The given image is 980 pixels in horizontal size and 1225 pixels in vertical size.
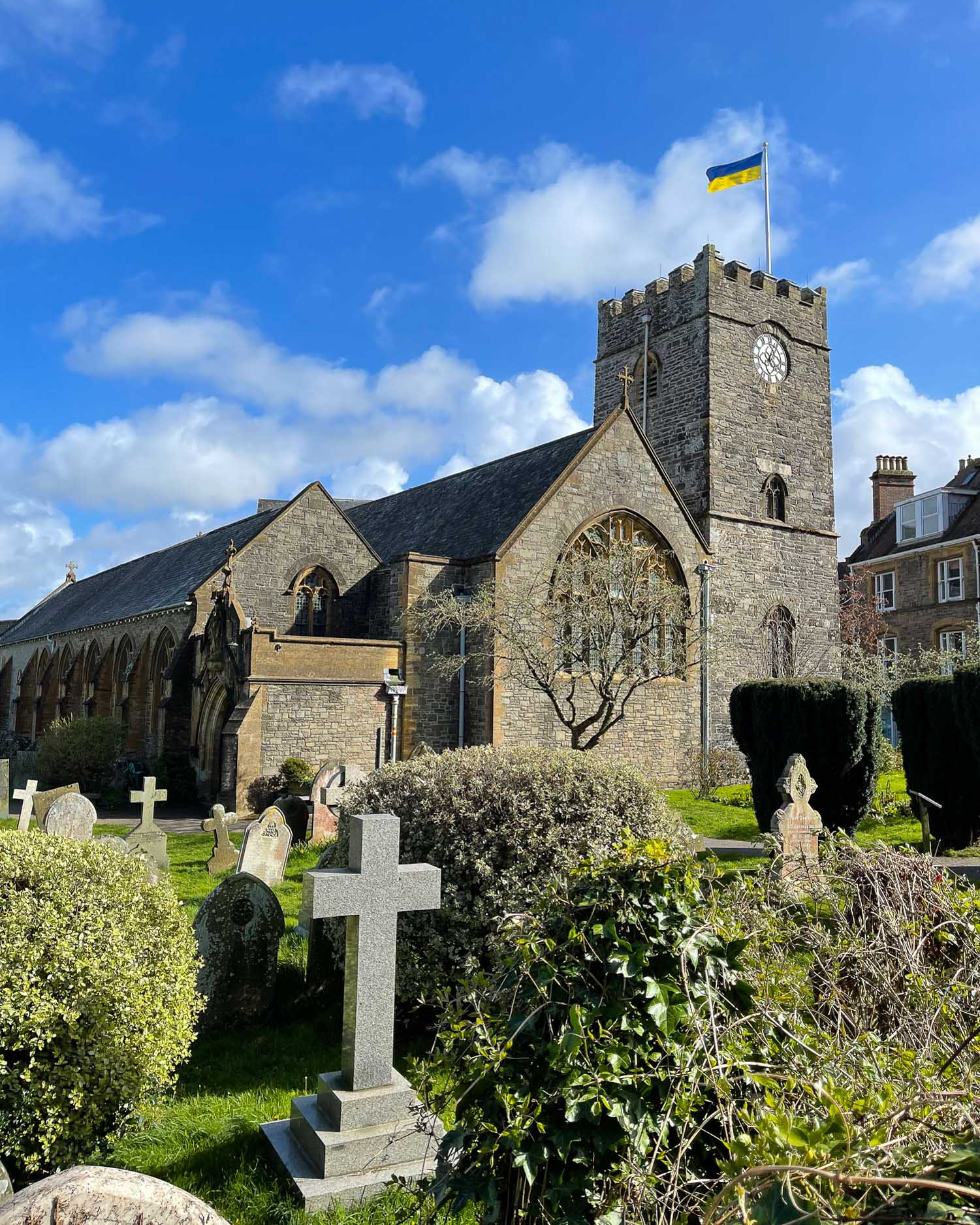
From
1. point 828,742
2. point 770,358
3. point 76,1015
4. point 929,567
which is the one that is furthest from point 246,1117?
point 929,567

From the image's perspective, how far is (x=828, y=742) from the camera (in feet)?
46.9

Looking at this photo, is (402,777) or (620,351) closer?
(402,777)

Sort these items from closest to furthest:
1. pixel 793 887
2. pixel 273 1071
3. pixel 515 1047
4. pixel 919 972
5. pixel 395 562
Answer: pixel 515 1047
pixel 919 972
pixel 793 887
pixel 273 1071
pixel 395 562

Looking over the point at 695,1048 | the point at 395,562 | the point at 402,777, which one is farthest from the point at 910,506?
the point at 695,1048

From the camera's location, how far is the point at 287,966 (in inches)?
294

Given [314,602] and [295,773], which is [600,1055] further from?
[314,602]

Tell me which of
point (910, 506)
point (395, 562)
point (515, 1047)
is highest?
point (910, 506)

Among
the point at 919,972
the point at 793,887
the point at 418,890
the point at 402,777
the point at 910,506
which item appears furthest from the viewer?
the point at 910,506

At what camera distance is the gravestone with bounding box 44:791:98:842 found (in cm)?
1131

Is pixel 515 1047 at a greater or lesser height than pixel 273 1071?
greater

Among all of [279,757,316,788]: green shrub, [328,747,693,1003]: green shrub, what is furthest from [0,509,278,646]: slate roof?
[328,747,693,1003]: green shrub

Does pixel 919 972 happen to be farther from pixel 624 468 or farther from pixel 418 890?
pixel 624 468

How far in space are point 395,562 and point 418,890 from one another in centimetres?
1739

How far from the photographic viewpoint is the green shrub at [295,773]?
18.7 meters
